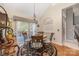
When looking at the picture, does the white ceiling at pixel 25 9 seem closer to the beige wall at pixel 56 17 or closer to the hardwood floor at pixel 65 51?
the beige wall at pixel 56 17

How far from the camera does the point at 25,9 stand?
1500mm

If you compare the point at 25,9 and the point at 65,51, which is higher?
the point at 25,9

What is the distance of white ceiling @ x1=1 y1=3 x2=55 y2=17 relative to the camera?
4.90ft

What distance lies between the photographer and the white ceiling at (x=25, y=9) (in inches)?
58.8

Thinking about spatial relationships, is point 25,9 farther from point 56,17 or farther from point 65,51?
point 65,51

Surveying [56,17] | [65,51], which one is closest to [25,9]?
[56,17]

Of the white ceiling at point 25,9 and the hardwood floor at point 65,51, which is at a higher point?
the white ceiling at point 25,9

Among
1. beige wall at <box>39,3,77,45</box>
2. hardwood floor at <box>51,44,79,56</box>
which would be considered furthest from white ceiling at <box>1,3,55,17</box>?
hardwood floor at <box>51,44,79,56</box>

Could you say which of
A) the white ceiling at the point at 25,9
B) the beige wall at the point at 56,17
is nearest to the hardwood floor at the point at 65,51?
the beige wall at the point at 56,17

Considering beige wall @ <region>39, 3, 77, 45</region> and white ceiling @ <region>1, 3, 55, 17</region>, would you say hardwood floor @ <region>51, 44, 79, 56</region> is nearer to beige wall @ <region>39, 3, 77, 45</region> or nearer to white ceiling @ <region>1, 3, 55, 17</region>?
beige wall @ <region>39, 3, 77, 45</region>

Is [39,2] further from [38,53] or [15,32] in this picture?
[38,53]

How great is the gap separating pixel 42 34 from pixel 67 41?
26cm

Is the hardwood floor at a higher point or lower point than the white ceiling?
lower

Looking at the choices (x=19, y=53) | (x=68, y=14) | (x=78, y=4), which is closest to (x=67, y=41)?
(x=68, y=14)
